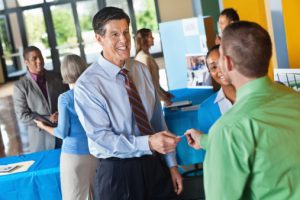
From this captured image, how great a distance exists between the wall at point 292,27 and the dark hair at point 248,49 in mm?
2023

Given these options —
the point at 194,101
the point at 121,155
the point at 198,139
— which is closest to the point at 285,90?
the point at 198,139

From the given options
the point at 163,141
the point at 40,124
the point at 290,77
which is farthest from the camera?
the point at 40,124

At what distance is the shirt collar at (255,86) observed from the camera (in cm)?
122

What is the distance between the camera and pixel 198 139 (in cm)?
174

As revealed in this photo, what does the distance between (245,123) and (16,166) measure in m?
2.63

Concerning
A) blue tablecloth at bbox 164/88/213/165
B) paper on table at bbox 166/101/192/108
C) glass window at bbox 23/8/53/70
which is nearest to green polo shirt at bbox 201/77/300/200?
blue tablecloth at bbox 164/88/213/165

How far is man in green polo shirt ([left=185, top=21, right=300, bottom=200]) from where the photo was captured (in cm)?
115

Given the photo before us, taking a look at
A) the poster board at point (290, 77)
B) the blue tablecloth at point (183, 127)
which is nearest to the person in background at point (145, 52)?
the blue tablecloth at point (183, 127)

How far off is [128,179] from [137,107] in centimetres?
34

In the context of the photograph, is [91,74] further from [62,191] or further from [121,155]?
[62,191]

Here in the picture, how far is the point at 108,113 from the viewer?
84.0 inches

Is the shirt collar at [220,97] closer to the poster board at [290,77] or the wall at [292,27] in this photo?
the poster board at [290,77]

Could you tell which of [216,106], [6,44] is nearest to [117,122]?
[216,106]

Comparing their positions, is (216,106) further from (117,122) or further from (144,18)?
(144,18)
